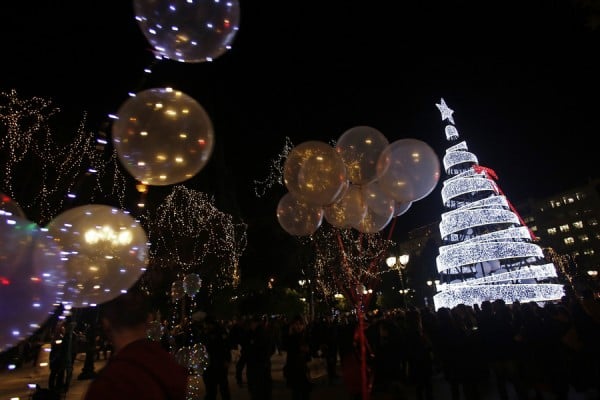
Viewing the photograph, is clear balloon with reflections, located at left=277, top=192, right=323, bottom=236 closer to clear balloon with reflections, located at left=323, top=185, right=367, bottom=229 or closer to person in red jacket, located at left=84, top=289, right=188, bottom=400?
clear balloon with reflections, located at left=323, top=185, right=367, bottom=229

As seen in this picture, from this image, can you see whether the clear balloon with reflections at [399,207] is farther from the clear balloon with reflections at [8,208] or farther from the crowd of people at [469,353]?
the clear balloon with reflections at [8,208]

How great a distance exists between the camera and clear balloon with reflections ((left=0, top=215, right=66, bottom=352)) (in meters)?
2.79

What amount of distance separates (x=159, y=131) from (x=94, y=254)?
2425mm

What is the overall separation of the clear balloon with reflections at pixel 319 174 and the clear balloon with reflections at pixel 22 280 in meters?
4.10

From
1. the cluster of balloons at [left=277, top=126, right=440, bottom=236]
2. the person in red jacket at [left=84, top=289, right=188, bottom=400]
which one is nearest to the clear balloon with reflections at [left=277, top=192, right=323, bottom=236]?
the cluster of balloons at [left=277, top=126, right=440, bottom=236]

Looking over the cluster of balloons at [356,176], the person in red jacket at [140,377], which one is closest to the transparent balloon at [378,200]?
the cluster of balloons at [356,176]

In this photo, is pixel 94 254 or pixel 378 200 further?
pixel 378 200

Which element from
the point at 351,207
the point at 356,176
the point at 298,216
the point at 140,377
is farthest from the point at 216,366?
the point at 140,377

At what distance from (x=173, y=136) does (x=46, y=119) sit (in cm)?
1250

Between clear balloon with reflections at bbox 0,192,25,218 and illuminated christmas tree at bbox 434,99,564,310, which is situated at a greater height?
illuminated christmas tree at bbox 434,99,564,310

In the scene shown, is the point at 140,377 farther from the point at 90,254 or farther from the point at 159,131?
the point at 90,254

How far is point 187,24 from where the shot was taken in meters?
4.18

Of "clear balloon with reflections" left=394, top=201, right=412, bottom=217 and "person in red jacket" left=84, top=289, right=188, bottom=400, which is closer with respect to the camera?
"person in red jacket" left=84, top=289, right=188, bottom=400

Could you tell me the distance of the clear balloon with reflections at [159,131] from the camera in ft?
13.3
